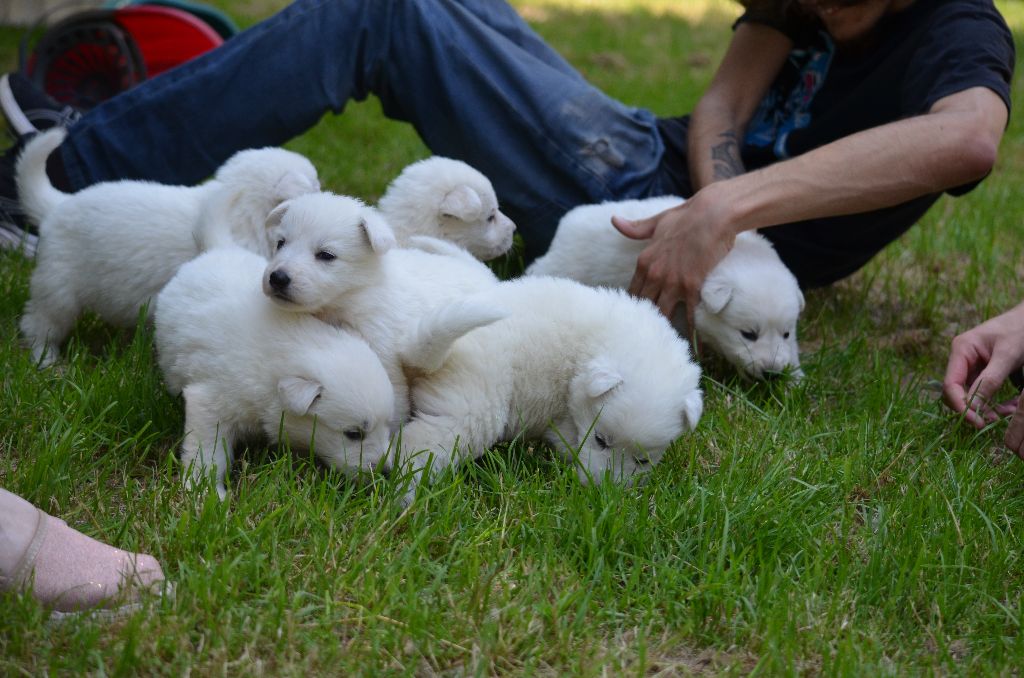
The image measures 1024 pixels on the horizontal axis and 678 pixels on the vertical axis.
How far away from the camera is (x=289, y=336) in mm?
2383

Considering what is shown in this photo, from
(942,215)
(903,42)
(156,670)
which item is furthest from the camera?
(942,215)

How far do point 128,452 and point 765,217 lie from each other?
1.92 metres

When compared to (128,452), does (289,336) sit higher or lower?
higher

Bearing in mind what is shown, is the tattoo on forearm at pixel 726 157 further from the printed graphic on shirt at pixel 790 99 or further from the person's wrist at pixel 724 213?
the person's wrist at pixel 724 213

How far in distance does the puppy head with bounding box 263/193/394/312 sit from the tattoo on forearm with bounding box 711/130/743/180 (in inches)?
56.0

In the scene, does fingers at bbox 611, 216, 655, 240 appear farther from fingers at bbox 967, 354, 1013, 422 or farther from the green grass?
fingers at bbox 967, 354, 1013, 422

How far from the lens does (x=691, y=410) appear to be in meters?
2.49

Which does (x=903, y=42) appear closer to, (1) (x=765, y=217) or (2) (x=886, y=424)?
(1) (x=765, y=217)

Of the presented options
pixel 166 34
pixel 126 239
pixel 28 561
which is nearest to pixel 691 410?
pixel 28 561

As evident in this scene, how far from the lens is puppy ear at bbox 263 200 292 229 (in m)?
2.73

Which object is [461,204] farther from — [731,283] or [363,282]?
[731,283]

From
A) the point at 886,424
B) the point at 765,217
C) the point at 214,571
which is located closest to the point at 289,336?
the point at 214,571

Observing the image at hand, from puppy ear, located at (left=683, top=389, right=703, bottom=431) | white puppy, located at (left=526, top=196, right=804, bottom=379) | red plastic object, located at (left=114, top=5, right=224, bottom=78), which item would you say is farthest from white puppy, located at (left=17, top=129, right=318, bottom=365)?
red plastic object, located at (left=114, top=5, right=224, bottom=78)

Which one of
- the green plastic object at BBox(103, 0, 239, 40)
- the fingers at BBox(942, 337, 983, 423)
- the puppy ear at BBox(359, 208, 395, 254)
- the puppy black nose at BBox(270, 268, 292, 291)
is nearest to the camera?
→ the puppy black nose at BBox(270, 268, 292, 291)
